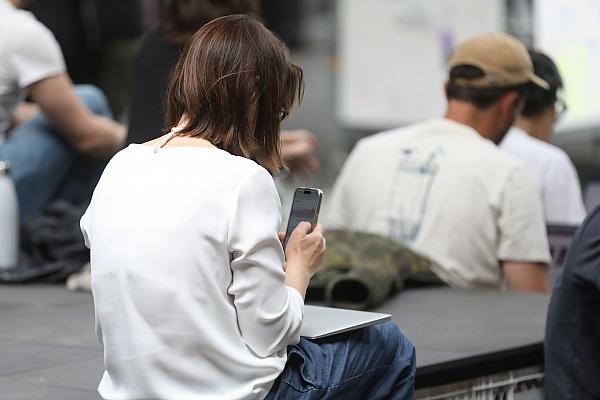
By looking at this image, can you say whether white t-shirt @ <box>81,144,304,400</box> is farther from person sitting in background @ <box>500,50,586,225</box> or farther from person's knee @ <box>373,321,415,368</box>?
person sitting in background @ <box>500,50,586,225</box>

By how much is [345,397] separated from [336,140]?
7506mm

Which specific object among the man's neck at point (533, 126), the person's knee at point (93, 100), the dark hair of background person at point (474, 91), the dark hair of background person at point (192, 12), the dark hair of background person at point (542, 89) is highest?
the dark hair of background person at point (192, 12)

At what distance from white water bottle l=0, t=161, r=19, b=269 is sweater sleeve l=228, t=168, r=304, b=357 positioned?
2.63 m

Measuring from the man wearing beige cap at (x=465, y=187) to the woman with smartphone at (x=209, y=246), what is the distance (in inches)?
74.2

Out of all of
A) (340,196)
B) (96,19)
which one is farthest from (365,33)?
(340,196)

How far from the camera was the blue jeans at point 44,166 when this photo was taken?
554 centimetres

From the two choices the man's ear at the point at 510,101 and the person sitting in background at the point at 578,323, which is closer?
the person sitting in background at the point at 578,323

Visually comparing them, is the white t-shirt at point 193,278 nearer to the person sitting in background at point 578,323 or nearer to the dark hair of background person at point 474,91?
the person sitting in background at point 578,323

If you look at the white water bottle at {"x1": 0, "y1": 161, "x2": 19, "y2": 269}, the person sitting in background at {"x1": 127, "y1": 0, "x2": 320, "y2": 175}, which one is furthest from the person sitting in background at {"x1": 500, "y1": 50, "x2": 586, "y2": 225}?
the white water bottle at {"x1": 0, "y1": 161, "x2": 19, "y2": 269}

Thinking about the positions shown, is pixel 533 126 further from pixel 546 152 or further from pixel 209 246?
pixel 209 246

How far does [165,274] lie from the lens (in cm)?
265

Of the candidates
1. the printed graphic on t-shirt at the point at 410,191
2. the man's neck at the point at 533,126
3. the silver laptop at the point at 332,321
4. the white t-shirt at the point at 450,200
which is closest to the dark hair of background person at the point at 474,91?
the white t-shirt at the point at 450,200

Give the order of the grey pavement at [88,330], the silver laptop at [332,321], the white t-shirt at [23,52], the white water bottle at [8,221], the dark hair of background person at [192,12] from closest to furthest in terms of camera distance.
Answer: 1. the silver laptop at [332,321]
2. the grey pavement at [88,330]
3. the dark hair of background person at [192,12]
4. the white water bottle at [8,221]
5. the white t-shirt at [23,52]

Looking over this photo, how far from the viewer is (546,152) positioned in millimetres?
5441
